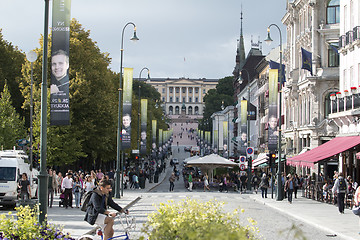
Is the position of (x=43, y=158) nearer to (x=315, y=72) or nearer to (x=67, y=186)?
(x=67, y=186)

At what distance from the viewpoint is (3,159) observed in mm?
26094

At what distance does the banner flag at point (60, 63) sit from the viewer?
56.4 feet

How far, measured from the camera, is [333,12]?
46656 millimetres

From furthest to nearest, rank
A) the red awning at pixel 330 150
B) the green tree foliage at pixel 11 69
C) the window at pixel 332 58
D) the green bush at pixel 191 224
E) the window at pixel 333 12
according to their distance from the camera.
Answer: the green tree foliage at pixel 11 69 < the window at pixel 333 12 < the window at pixel 332 58 < the red awning at pixel 330 150 < the green bush at pixel 191 224

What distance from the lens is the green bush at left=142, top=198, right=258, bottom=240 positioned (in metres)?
6.08

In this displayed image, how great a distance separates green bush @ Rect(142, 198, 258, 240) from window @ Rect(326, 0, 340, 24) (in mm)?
39516

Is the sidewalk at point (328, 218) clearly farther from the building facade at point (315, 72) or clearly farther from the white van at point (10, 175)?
the building facade at point (315, 72)

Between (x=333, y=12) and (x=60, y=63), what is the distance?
3341 centimetres

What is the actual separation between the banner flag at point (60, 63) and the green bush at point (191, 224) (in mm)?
8927

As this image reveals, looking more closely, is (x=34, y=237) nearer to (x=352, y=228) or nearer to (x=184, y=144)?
(x=352, y=228)

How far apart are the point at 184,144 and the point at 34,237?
542ft

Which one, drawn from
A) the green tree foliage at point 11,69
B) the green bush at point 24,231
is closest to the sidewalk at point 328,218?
the green bush at point 24,231

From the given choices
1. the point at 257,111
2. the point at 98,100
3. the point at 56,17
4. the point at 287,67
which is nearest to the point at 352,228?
the point at 56,17

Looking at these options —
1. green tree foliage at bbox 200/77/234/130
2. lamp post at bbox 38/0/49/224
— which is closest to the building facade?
lamp post at bbox 38/0/49/224
